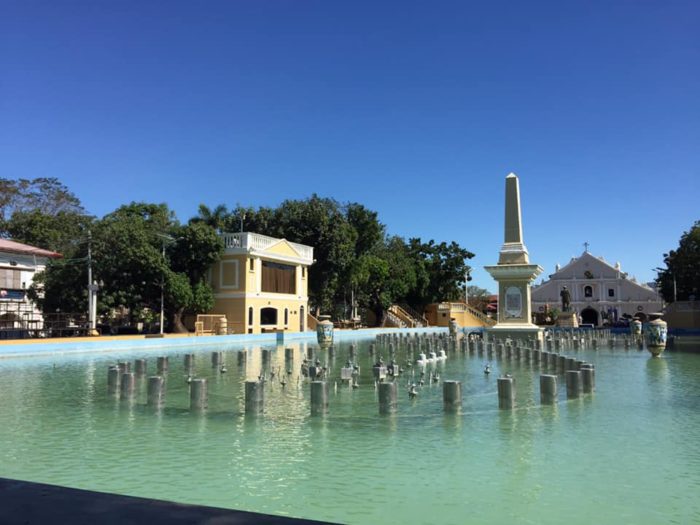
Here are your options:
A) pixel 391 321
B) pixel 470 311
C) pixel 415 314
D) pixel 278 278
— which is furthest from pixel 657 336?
pixel 415 314

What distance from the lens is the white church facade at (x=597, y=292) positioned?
99.4 meters

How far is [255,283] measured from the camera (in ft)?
158

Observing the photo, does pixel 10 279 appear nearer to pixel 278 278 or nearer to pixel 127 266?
pixel 127 266

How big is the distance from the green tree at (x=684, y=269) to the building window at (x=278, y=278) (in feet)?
140

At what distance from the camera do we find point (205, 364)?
24.9 m

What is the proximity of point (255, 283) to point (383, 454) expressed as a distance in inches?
1561

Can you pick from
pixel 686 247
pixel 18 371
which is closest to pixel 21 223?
pixel 18 371

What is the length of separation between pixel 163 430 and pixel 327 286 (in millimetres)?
47859

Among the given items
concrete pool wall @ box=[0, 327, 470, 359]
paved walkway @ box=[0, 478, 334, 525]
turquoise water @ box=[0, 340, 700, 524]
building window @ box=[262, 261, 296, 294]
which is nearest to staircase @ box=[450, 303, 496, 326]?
concrete pool wall @ box=[0, 327, 470, 359]

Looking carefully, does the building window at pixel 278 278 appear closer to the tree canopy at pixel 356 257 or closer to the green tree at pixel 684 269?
the tree canopy at pixel 356 257

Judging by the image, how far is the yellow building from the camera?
4734 cm

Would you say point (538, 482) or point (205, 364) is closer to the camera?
point (538, 482)

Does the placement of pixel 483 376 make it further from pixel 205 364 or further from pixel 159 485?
pixel 159 485

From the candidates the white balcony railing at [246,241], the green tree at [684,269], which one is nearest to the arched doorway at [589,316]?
the green tree at [684,269]
